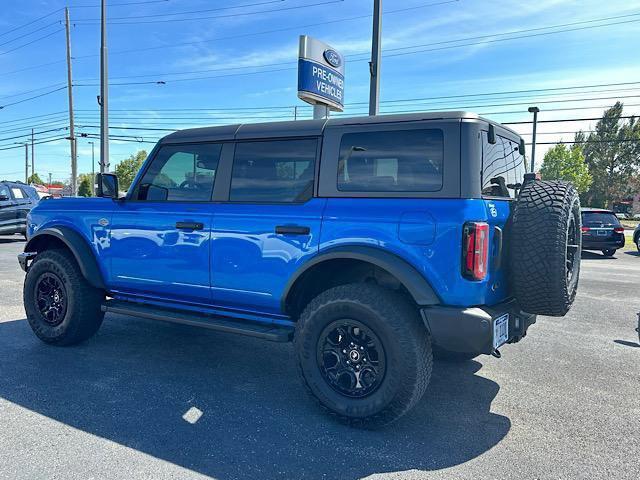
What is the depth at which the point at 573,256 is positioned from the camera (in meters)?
3.71

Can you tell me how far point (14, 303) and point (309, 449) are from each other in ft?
18.6

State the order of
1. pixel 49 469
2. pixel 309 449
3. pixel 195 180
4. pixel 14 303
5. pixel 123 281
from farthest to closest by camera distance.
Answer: pixel 14 303
pixel 123 281
pixel 195 180
pixel 309 449
pixel 49 469

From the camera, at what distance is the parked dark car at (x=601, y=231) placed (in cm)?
1473

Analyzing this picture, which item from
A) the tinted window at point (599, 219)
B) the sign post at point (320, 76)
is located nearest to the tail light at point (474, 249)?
the sign post at point (320, 76)

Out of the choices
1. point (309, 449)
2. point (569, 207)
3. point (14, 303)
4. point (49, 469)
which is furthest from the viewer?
point (14, 303)

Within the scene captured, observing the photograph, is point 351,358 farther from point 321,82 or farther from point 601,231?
point 601,231

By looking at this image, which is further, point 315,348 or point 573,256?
point 573,256

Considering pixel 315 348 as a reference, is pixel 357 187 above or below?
above

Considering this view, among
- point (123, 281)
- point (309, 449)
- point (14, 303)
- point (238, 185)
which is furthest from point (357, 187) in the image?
point (14, 303)

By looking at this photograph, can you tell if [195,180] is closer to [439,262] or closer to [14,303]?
[439,262]

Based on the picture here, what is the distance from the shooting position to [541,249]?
309 centimetres

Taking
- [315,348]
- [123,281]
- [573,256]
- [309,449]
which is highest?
[573,256]

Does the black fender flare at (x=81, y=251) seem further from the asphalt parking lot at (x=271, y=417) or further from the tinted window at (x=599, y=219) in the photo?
the tinted window at (x=599, y=219)

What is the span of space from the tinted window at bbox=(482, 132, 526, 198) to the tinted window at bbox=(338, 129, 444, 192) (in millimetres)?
342
